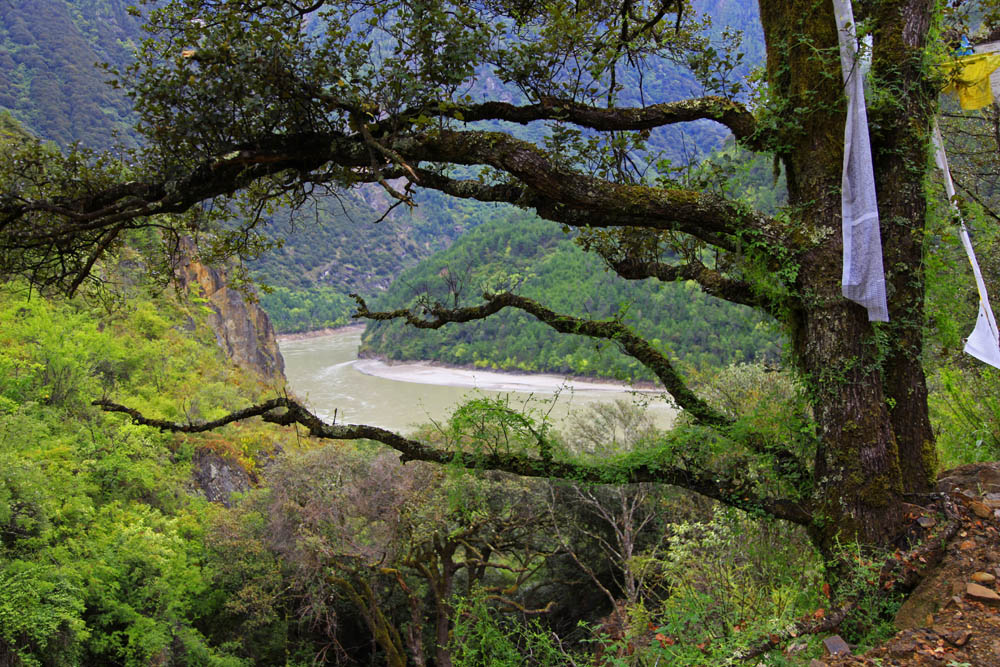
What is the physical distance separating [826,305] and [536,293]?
34938mm

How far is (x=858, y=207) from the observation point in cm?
286

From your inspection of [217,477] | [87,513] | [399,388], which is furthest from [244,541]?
[399,388]

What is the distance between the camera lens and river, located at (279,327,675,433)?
87.0ft

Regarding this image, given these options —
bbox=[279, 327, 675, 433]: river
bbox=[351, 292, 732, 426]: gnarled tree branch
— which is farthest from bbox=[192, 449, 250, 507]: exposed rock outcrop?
bbox=[351, 292, 732, 426]: gnarled tree branch

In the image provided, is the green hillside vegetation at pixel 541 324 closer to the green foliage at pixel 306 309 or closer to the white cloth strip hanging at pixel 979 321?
the green foliage at pixel 306 309

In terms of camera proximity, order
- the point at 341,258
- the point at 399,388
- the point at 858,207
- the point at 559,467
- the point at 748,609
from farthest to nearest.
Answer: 1. the point at 341,258
2. the point at 399,388
3. the point at 748,609
4. the point at 559,467
5. the point at 858,207

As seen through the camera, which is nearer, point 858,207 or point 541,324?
point 858,207

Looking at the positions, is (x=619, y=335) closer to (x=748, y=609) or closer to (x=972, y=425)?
(x=748, y=609)

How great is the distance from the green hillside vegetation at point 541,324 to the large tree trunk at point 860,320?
19432 millimetres

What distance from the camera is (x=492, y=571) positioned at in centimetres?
1356

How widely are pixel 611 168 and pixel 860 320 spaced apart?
4.89 feet

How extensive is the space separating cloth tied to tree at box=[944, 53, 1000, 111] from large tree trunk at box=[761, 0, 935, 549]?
74 cm

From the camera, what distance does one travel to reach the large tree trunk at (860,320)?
2.80 m

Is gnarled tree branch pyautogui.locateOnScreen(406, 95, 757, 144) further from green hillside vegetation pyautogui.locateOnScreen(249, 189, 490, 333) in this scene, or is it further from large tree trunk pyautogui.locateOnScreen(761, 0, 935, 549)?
green hillside vegetation pyautogui.locateOnScreen(249, 189, 490, 333)
